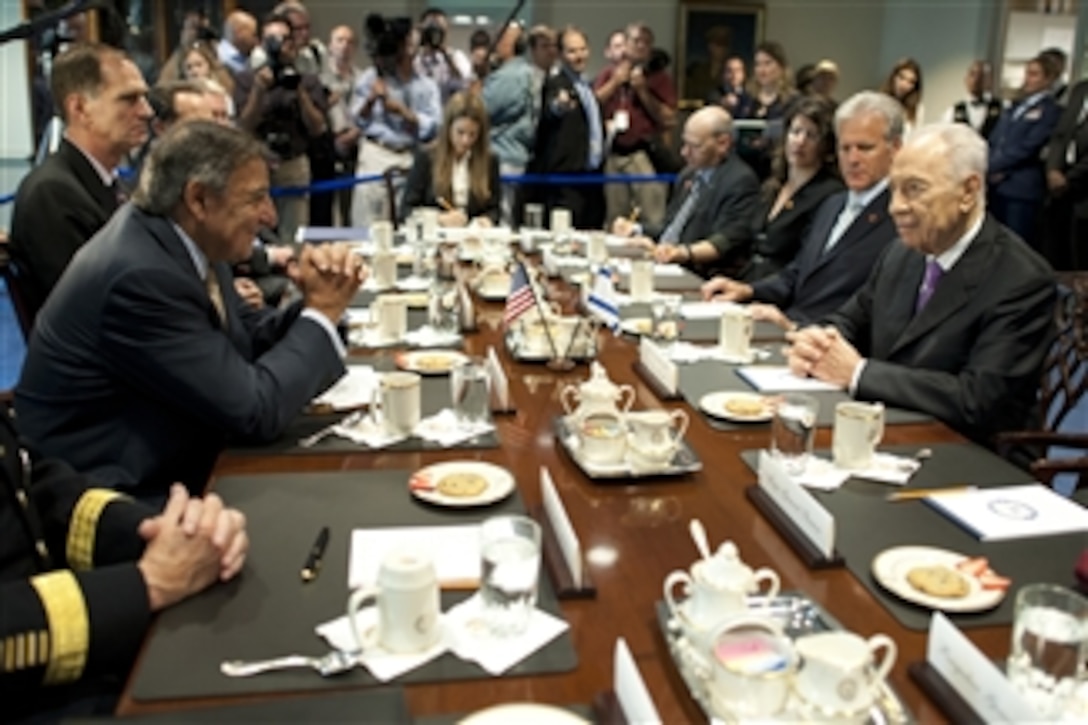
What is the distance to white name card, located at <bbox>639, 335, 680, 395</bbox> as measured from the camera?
2158 mm

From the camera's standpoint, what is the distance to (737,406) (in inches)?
80.4

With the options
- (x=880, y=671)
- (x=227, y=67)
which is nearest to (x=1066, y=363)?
(x=880, y=671)

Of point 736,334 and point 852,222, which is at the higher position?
point 852,222

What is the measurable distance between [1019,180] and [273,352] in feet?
22.9

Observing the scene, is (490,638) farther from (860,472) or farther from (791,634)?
(860,472)

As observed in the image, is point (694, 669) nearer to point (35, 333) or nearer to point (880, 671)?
point (880, 671)

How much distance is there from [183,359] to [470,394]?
1.68 feet

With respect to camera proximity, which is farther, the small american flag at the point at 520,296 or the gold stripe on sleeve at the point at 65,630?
the small american flag at the point at 520,296

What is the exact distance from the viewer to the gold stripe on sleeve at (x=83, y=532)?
5.09 ft

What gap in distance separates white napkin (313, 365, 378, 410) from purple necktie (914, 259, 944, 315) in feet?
4.30

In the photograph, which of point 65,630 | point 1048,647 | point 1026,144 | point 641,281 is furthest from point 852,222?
point 1026,144

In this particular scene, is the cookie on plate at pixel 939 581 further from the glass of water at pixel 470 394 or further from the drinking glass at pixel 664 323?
the drinking glass at pixel 664 323

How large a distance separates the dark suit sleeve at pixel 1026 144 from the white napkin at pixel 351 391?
6589 mm

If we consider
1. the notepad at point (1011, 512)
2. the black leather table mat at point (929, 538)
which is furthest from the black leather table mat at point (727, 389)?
the notepad at point (1011, 512)
